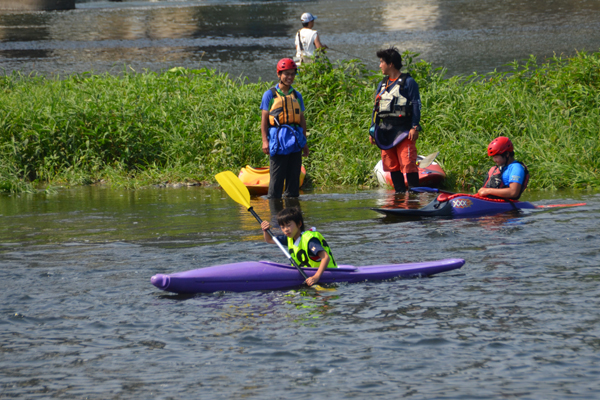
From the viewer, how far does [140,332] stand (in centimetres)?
503

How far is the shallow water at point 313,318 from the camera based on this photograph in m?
4.22

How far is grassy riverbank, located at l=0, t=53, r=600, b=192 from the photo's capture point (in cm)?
1152

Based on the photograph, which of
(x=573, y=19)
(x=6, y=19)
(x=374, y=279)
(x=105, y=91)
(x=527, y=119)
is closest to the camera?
(x=374, y=279)

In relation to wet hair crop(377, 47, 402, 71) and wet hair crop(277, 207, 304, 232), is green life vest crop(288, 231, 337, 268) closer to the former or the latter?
wet hair crop(277, 207, 304, 232)

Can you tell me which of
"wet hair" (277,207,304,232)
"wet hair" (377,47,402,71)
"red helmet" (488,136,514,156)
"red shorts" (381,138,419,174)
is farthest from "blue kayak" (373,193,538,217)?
"wet hair" (277,207,304,232)

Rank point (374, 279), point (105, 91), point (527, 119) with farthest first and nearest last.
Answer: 1. point (105, 91)
2. point (527, 119)
3. point (374, 279)

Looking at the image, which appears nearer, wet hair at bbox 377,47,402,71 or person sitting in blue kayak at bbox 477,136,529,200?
person sitting in blue kayak at bbox 477,136,529,200

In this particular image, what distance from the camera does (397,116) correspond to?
9.34 meters

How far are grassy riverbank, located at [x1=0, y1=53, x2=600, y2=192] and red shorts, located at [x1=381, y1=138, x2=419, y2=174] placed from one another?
161cm

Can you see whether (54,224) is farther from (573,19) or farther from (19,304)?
(573,19)

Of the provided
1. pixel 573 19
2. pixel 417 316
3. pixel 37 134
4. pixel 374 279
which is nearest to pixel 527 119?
pixel 374 279

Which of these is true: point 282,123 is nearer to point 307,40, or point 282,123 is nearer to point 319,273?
point 319,273

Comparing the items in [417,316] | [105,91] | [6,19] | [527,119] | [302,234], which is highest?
[6,19]

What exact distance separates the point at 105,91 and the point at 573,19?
25.0 metres
